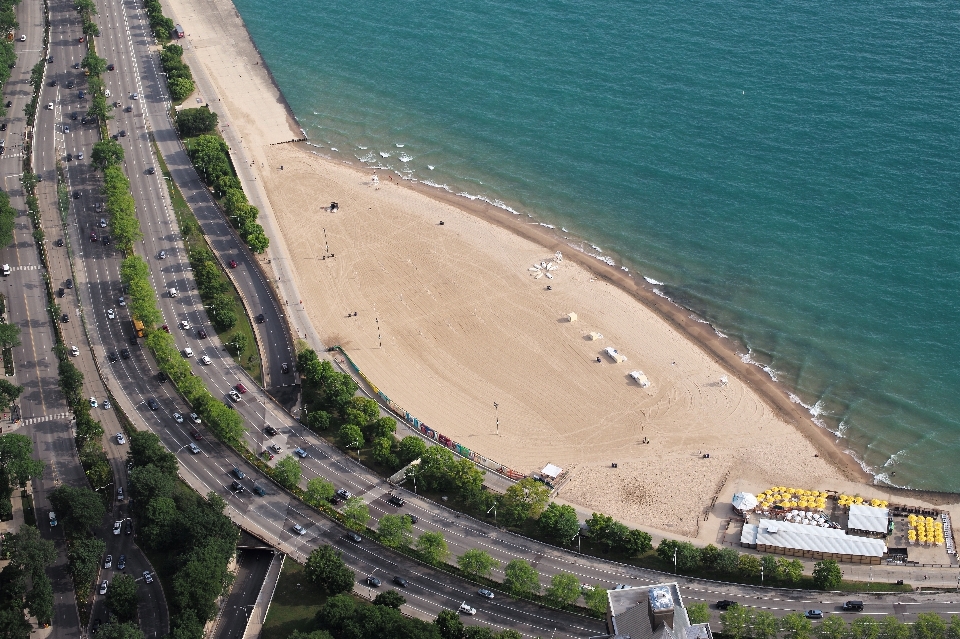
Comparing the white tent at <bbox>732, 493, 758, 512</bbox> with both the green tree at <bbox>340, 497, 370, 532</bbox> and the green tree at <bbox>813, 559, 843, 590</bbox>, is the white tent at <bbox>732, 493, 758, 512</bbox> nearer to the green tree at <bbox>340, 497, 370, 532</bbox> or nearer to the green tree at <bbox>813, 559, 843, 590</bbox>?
the green tree at <bbox>813, 559, 843, 590</bbox>

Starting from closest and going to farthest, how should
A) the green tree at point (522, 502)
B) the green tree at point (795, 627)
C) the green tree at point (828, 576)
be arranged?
the green tree at point (795, 627), the green tree at point (828, 576), the green tree at point (522, 502)

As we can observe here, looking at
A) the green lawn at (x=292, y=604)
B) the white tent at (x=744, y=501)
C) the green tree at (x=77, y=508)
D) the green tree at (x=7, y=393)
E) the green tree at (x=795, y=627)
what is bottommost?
the green tree at (x=795, y=627)

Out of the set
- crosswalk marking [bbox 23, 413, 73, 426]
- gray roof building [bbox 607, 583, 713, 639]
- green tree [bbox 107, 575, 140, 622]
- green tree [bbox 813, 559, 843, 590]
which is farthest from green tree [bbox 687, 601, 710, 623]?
crosswalk marking [bbox 23, 413, 73, 426]

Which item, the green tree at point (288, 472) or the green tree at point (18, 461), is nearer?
the green tree at point (18, 461)

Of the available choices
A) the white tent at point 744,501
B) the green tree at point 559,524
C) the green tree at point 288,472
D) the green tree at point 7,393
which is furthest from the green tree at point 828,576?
the green tree at point 7,393

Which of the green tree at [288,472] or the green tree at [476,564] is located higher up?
the green tree at [288,472]

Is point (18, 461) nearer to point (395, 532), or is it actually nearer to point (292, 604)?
point (292, 604)

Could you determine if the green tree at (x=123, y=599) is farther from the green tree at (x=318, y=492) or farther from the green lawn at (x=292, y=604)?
the green tree at (x=318, y=492)
